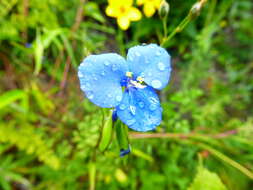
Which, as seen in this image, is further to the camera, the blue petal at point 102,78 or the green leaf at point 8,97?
the green leaf at point 8,97

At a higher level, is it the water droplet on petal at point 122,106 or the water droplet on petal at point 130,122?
the water droplet on petal at point 122,106

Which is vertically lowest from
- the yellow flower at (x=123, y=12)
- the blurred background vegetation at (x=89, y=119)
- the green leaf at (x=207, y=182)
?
the green leaf at (x=207, y=182)

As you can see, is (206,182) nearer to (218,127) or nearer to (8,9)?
(218,127)

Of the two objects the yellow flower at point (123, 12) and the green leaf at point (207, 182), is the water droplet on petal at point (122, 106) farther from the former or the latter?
the yellow flower at point (123, 12)

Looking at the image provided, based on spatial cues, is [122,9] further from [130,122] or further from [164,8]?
[130,122]

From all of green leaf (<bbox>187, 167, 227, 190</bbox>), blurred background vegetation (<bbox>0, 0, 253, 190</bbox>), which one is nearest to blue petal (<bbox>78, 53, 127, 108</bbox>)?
blurred background vegetation (<bbox>0, 0, 253, 190</bbox>)

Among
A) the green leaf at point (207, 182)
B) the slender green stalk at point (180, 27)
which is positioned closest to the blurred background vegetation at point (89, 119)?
the green leaf at point (207, 182)

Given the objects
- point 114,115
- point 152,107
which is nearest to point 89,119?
point 114,115

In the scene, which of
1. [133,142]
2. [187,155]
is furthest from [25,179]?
[187,155]
